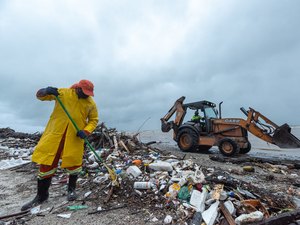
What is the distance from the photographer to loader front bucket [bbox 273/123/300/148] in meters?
9.11

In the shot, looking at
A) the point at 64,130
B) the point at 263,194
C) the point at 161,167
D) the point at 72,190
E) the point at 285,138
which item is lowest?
the point at 263,194

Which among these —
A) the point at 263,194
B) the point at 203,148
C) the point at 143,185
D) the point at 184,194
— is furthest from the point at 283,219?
the point at 203,148

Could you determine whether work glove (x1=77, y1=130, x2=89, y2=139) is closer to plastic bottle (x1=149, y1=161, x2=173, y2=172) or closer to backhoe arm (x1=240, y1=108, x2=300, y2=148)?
plastic bottle (x1=149, y1=161, x2=173, y2=172)

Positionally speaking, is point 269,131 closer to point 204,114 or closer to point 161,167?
point 204,114

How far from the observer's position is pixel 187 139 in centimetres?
1116

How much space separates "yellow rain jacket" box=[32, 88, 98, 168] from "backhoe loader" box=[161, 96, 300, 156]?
23.8 ft

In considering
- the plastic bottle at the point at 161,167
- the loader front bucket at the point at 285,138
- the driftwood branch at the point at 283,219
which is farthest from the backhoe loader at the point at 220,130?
the driftwood branch at the point at 283,219

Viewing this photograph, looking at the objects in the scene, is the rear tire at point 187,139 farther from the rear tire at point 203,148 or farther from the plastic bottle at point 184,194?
the plastic bottle at point 184,194

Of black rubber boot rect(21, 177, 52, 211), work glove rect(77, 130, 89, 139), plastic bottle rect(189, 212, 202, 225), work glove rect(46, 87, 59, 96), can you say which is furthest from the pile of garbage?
work glove rect(46, 87, 59, 96)

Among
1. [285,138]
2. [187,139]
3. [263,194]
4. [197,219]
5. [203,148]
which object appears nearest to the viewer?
[197,219]

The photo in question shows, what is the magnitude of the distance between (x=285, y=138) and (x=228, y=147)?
213cm

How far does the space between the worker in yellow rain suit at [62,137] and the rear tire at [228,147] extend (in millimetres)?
7115

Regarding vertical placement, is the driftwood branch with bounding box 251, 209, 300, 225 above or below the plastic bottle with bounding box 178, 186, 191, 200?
below

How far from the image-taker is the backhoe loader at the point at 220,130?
9391 mm
